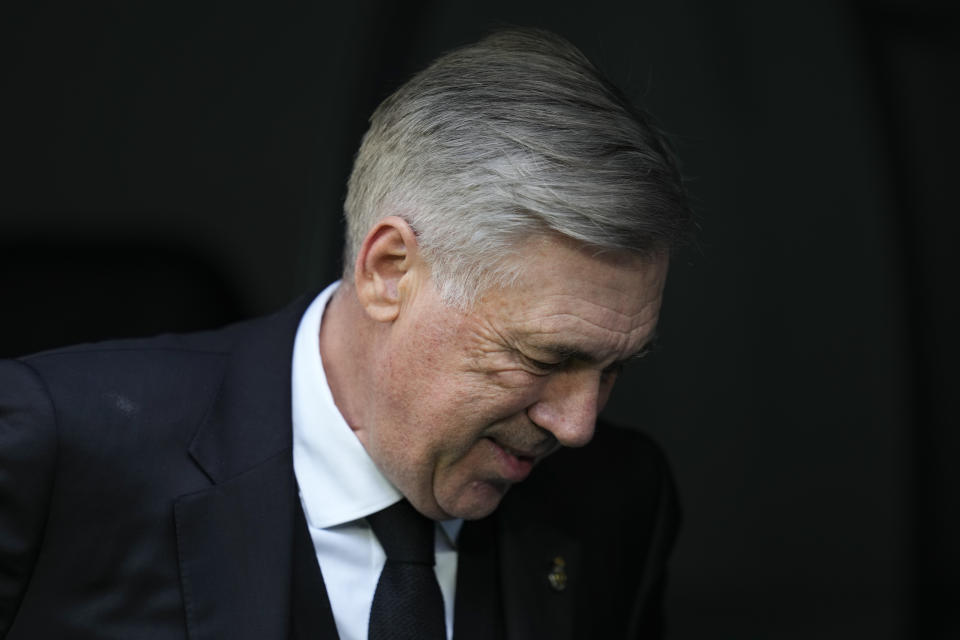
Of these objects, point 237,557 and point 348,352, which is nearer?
point 237,557

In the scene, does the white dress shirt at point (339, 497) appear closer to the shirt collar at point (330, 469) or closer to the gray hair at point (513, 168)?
the shirt collar at point (330, 469)

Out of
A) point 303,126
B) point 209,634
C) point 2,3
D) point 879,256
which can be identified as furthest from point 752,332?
point 2,3

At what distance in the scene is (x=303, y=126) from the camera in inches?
142

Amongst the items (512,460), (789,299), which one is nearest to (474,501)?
(512,460)

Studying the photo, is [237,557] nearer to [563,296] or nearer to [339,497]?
[339,497]

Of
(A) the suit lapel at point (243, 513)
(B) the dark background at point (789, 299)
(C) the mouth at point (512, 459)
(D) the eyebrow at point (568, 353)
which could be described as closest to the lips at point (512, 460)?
(C) the mouth at point (512, 459)

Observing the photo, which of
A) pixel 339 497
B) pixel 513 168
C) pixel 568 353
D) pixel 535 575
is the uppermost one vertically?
pixel 513 168

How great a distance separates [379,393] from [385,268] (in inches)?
6.2

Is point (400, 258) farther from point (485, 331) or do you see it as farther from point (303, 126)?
point (303, 126)

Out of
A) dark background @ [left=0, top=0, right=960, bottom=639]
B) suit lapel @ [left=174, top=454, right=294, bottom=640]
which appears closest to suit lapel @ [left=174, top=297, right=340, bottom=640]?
suit lapel @ [left=174, top=454, right=294, bottom=640]

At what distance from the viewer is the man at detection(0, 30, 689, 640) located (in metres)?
1.50

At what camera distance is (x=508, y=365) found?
5.03 ft

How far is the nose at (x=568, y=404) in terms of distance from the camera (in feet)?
5.15

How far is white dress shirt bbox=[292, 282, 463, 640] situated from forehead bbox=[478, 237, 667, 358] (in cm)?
31
